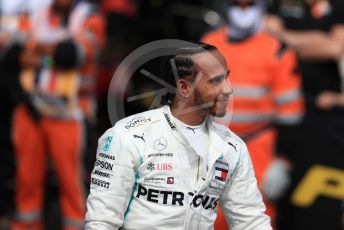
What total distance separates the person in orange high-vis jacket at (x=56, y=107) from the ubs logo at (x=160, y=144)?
3.49m

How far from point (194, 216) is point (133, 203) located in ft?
0.78

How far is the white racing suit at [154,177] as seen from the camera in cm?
361

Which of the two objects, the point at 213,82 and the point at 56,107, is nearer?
the point at 213,82

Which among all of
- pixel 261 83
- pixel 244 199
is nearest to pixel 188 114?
pixel 244 199

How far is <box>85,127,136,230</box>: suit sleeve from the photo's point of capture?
142 inches

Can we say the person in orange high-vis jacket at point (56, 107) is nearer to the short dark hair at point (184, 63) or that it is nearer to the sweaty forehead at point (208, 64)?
the short dark hair at point (184, 63)

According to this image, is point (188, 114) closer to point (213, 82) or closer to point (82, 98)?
point (213, 82)

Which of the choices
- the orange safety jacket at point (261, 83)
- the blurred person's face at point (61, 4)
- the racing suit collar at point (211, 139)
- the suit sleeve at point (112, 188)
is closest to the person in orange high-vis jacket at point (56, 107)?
the blurred person's face at point (61, 4)

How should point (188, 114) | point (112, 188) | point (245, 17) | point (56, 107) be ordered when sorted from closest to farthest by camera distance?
point (112, 188), point (188, 114), point (245, 17), point (56, 107)

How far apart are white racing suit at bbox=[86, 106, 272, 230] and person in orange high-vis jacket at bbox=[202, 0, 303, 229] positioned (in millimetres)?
2468

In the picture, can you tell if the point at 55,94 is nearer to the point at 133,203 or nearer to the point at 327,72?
the point at 327,72

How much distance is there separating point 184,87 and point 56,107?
359 cm

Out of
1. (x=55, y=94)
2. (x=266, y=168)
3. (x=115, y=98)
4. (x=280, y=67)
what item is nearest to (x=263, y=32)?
(x=280, y=67)

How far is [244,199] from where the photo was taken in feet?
12.5
